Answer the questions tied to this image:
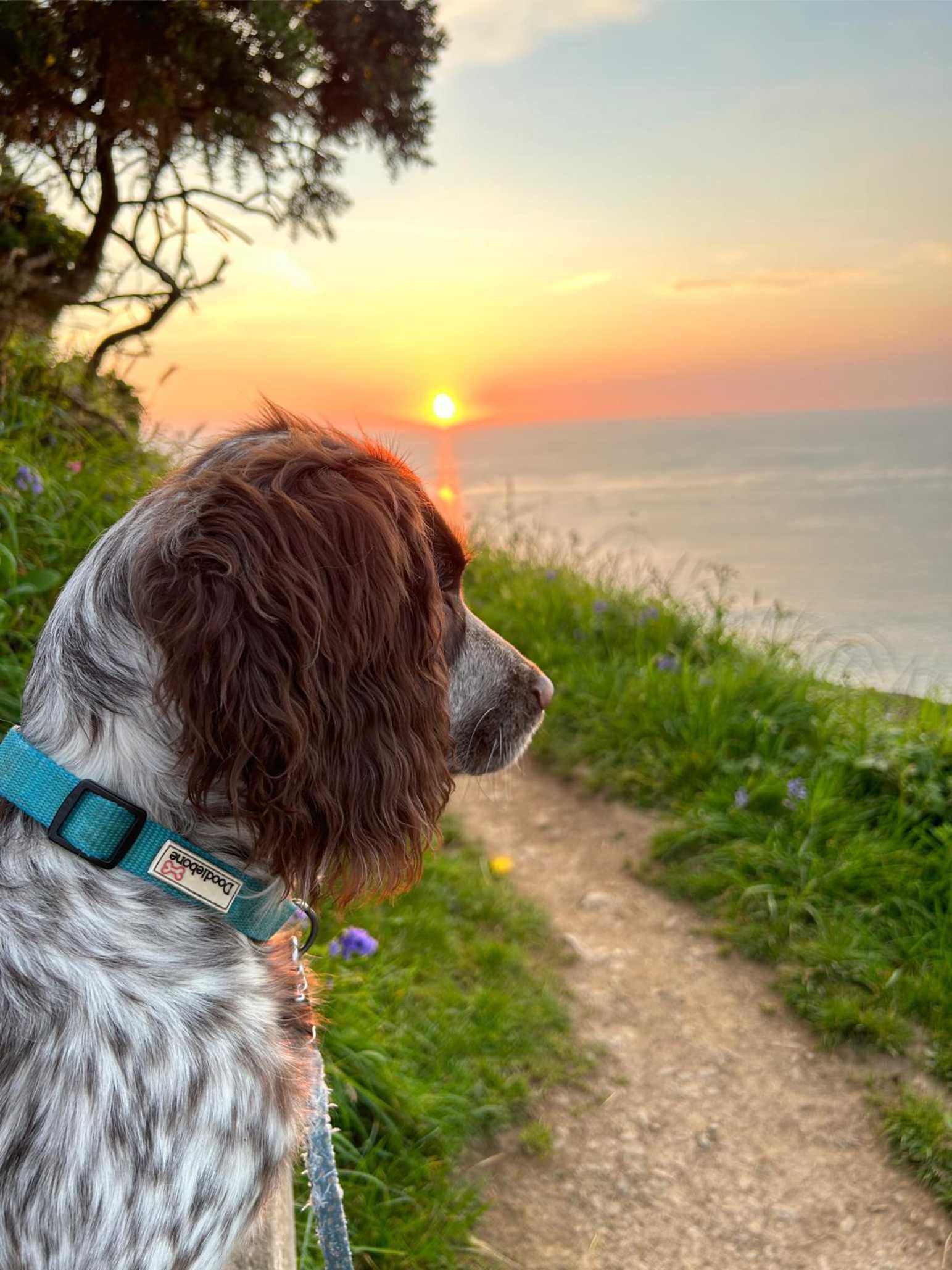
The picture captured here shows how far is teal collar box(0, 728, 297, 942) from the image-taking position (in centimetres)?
161

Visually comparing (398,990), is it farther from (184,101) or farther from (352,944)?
(184,101)

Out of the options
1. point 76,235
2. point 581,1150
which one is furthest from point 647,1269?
point 76,235

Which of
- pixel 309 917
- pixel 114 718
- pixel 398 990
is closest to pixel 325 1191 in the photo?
pixel 309 917

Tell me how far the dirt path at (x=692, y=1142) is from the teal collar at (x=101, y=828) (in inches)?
67.4

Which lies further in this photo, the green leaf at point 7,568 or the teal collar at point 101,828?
the green leaf at point 7,568

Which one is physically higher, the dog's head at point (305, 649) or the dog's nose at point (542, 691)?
the dog's head at point (305, 649)

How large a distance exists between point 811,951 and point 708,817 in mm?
812

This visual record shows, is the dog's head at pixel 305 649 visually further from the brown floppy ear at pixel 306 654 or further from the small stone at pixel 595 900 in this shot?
the small stone at pixel 595 900

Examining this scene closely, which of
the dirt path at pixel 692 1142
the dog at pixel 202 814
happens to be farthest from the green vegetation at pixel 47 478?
the dirt path at pixel 692 1142

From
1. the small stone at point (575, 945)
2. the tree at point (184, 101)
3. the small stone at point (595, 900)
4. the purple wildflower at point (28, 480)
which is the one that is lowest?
the small stone at point (575, 945)

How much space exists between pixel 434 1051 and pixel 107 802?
212 cm

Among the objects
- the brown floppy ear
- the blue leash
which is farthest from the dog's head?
the blue leash

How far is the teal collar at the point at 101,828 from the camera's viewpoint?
1.61 meters

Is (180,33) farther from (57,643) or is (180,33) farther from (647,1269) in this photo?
(647,1269)
